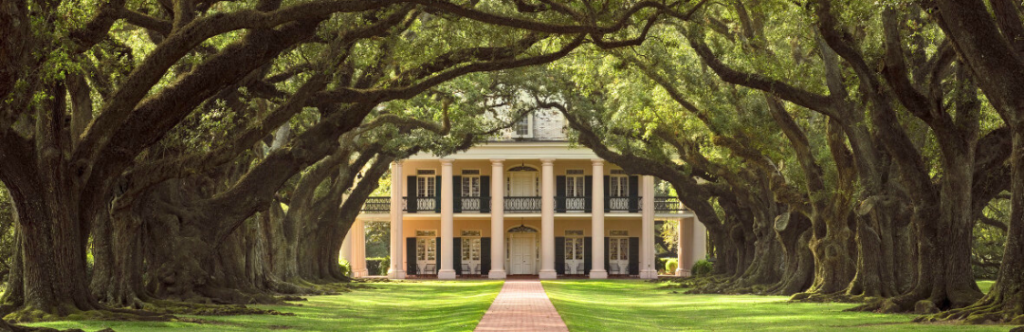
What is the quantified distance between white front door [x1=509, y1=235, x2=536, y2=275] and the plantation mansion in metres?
0.04

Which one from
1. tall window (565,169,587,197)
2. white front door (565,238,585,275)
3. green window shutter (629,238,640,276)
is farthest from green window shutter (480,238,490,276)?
green window shutter (629,238,640,276)

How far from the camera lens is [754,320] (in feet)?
59.8

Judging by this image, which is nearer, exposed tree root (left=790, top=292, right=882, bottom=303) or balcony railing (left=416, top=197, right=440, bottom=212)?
exposed tree root (left=790, top=292, right=882, bottom=303)

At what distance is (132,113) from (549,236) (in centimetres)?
3386

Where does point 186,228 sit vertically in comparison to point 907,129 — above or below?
below

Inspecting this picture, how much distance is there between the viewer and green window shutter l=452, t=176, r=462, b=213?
48.6 metres

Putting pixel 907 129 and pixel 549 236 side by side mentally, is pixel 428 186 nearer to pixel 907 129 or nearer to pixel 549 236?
pixel 549 236

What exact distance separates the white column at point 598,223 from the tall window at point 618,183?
2421mm

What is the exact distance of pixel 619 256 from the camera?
49.9 m

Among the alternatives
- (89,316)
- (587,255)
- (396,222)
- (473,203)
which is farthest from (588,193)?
(89,316)

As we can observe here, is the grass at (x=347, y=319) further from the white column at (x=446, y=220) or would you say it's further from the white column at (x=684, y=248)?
the white column at (x=684, y=248)

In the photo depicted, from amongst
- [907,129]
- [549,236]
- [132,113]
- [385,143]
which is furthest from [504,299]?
[549,236]

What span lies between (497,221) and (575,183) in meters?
4.31

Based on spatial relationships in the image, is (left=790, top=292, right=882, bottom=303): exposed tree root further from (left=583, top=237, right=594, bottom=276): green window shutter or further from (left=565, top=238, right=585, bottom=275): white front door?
(left=565, top=238, right=585, bottom=275): white front door
